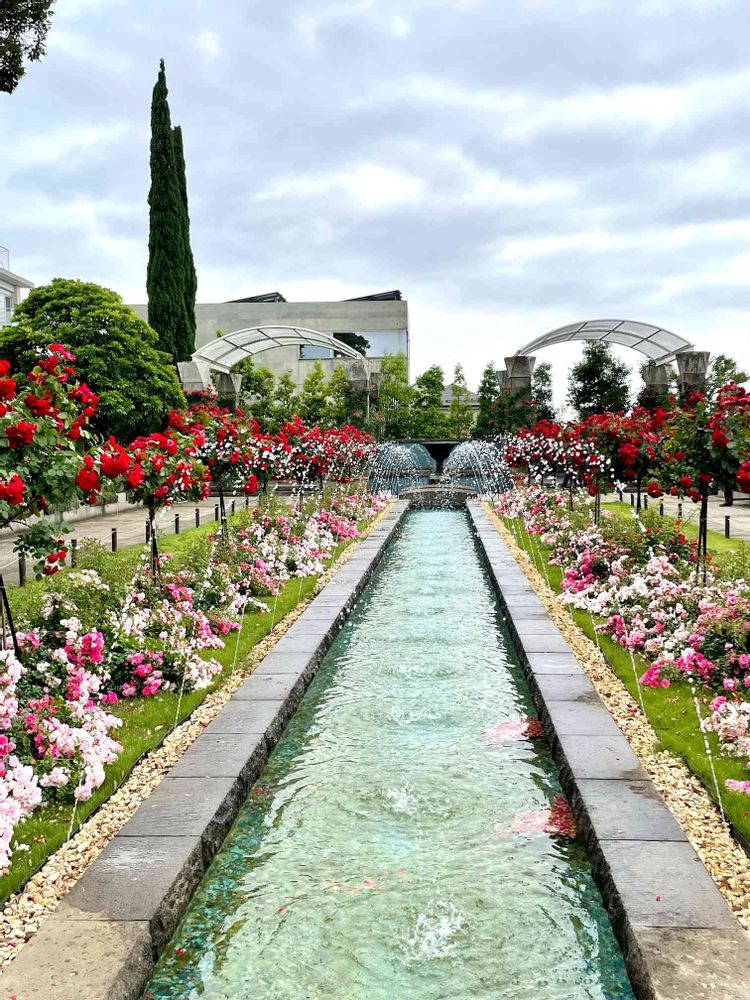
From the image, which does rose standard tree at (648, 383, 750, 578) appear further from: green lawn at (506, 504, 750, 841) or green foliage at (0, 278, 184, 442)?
green foliage at (0, 278, 184, 442)

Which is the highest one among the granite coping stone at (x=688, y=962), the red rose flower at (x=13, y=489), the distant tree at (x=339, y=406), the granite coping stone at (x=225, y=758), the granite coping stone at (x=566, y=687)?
the distant tree at (x=339, y=406)

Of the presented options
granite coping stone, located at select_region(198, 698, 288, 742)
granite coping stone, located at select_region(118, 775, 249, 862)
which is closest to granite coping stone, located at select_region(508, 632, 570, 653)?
granite coping stone, located at select_region(198, 698, 288, 742)

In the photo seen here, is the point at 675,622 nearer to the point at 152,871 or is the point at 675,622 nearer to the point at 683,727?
the point at 683,727

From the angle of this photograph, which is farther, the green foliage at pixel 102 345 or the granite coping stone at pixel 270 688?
the green foliage at pixel 102 345

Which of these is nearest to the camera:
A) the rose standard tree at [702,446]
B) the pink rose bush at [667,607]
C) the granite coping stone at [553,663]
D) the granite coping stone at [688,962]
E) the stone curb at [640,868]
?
the granite coping stone at [688,962]

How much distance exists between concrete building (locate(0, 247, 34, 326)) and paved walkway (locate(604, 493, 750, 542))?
3067 cm

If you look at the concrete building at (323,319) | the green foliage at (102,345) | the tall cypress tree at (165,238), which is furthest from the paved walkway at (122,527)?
the concrete building at (323,319)

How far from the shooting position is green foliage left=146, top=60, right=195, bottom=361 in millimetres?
30719

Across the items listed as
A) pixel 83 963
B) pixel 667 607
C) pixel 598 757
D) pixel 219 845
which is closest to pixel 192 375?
pixel 667 607

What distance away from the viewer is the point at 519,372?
29203mm

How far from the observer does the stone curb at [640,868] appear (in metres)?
2.97

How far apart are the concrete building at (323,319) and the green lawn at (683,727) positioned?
4876 cm

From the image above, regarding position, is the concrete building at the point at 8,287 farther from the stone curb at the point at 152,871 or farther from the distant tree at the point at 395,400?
the stone curb at the point at 152,871

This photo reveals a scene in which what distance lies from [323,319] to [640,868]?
181 feet
